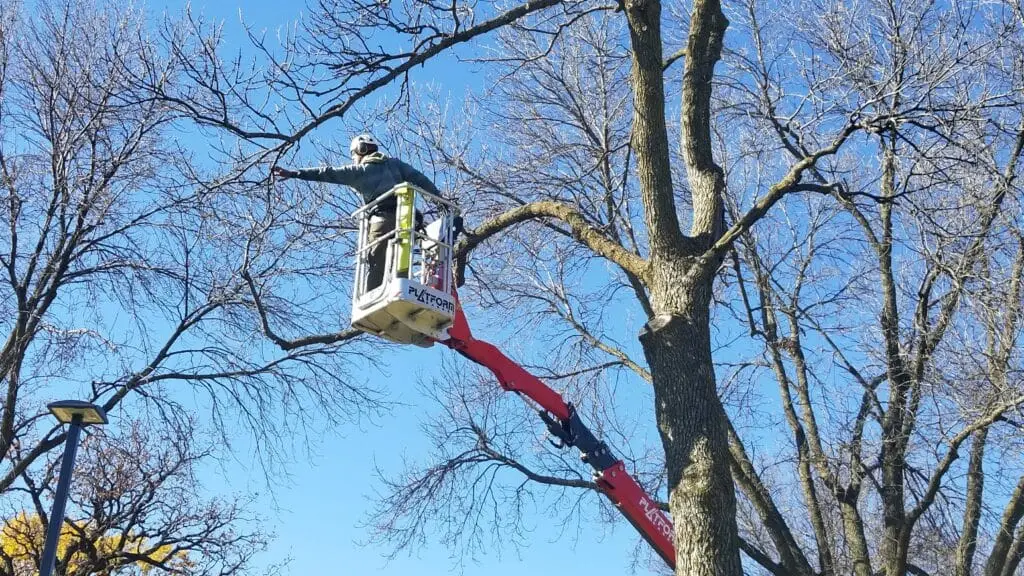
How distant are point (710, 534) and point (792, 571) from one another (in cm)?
527

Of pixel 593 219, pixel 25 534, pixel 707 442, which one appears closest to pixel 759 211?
pixel 707 442

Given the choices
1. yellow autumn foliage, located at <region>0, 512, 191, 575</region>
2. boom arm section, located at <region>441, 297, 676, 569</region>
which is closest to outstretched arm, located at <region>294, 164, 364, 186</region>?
boom arm section, located at <region>441, 297, 676, 569</region>

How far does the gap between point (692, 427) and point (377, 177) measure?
284 centimetres

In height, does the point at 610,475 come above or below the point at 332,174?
below

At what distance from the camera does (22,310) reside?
1134cm

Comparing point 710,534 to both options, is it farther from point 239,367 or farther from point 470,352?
point 239,367

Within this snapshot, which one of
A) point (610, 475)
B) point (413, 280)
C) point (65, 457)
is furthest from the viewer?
point (610, 475)

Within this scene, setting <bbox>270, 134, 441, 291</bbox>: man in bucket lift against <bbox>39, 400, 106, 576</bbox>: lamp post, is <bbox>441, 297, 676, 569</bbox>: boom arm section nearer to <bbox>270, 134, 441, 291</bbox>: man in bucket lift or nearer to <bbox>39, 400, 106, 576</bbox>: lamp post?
<bbox>270, 134, 441, 291</bbox>: man in bucket lift

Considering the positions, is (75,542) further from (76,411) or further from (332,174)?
(332,174)

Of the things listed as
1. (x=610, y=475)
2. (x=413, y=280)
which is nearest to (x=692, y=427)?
(x=413, y=280)

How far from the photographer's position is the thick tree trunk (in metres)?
6.02

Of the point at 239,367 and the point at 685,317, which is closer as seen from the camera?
the point at 685,317

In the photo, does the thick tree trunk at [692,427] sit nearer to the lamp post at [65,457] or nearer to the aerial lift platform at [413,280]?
the aerial lift platform at [413,280]

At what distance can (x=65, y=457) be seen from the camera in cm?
906
